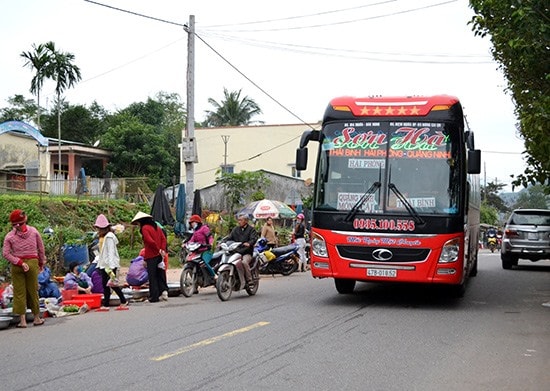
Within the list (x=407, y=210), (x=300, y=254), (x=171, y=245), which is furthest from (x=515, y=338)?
(x=171, y=245)

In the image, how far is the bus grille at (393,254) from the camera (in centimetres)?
1174

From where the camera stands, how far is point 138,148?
151 ft

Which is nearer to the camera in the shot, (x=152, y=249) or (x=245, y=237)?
(x=152, y=249)

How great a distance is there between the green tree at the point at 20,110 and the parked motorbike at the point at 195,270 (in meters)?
50.1

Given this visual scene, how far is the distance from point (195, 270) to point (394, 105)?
17.4 feet

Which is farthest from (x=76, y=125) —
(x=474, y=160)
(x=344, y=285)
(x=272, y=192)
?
(x=474, y=160)

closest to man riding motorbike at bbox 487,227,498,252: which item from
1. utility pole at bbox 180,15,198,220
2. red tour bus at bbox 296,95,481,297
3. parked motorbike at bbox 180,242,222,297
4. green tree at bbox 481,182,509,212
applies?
utility pole at bbox 180,15,198,220

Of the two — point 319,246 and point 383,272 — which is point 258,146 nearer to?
point 319,246

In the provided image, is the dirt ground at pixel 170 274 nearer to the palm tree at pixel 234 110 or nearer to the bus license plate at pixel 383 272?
the bus license plate at pixel 383 272

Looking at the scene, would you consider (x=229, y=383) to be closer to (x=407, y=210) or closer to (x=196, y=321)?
(x=196, y=321)

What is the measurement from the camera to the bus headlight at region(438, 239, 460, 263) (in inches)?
460

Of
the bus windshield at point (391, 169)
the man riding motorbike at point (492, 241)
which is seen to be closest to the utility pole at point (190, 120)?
the bus windshield at point (391, 169)

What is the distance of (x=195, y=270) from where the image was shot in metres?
14.4

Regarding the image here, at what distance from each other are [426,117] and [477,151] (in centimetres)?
106
